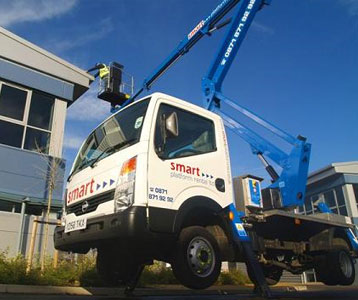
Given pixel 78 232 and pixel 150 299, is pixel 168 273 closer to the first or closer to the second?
pixel 150 299

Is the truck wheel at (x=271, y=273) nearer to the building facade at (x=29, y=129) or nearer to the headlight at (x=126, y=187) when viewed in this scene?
the headlight at (x=126, y=187)

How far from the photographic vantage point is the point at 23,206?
34.9 ft

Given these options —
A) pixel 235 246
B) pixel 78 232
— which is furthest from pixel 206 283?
pixel 78 232

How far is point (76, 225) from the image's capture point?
4699 millimetres

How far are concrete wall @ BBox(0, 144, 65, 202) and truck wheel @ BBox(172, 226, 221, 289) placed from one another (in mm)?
8088

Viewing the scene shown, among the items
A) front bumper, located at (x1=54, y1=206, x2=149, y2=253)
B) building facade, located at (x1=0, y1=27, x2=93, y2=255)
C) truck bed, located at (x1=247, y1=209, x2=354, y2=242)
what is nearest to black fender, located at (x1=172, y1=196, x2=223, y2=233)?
front bumper, located at (x1=54, y1=206, x2=149, y2=253)

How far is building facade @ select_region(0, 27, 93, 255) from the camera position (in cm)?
1080

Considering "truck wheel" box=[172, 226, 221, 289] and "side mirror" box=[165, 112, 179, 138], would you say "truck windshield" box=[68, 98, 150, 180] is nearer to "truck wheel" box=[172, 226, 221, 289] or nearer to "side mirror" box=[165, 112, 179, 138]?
"side mirror" box=[165, 112, 179, 138]

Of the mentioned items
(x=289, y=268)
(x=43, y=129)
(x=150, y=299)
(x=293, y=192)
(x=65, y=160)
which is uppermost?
(x=43, y=129)

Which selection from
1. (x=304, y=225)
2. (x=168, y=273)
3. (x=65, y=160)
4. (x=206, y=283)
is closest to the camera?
(x=206, y=283)

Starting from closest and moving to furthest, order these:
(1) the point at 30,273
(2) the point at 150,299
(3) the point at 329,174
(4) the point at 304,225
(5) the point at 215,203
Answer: (5) the point at 215,203 < (2) the point at 150,299 < (4) the point at 304,225 < (1) the point at 30,273 < (3) the point at 329,174

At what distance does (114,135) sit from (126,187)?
Result: 1.13 metres

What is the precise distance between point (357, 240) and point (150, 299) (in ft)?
15.2

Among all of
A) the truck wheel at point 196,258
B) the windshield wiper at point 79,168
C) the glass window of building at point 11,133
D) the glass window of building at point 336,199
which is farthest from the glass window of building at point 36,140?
the glass window of building at point 336,199
